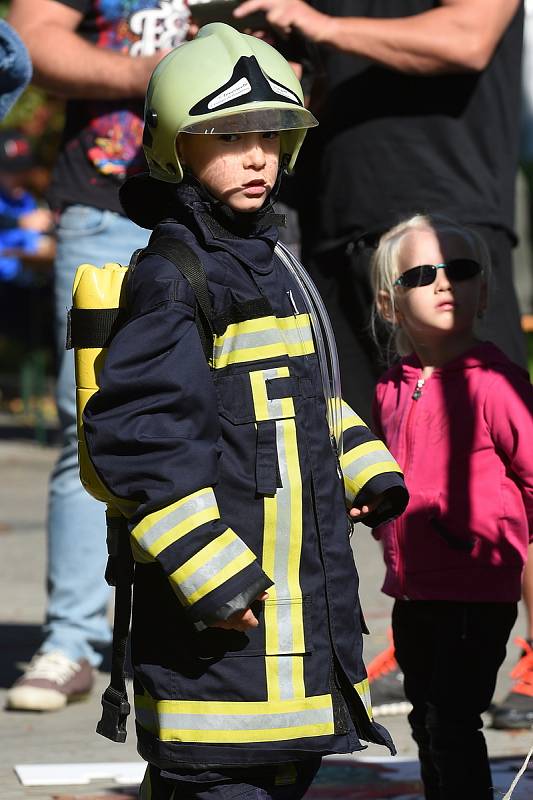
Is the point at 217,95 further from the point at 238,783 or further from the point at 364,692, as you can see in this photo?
the point at 238,783

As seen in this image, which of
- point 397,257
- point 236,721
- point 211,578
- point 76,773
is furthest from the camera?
point 76,773

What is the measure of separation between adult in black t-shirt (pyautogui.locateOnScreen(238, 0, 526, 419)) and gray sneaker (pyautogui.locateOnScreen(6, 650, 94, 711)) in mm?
1136

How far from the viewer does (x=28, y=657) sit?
201 inches

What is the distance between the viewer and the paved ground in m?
3.93

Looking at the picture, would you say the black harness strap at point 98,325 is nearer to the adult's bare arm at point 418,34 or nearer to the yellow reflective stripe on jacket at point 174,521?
the yellow reflective stripe on jacket at point 174,521

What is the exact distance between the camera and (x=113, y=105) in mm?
4551

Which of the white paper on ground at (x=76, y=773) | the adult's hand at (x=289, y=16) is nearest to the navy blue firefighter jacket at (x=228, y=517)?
the white paper on ground at (x=76, y=773)

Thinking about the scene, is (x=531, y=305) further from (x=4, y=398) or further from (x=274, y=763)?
(x=4, y=398)

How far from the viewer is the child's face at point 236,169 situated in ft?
9.34

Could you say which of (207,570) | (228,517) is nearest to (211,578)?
(207,570)

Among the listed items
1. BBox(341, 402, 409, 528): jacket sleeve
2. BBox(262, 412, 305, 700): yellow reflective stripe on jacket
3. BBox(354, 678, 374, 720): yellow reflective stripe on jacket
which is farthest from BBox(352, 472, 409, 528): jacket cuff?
BBox(354, 678, 374, 720): yellow reflective stripe on jacket

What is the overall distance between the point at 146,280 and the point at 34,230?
12.4 metres

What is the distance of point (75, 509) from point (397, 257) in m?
1.55

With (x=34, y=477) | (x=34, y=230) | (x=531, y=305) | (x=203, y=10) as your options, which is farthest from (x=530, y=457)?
(x=34, y=230)
